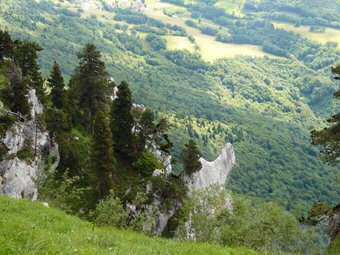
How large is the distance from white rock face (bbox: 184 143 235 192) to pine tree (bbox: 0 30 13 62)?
46.5 m

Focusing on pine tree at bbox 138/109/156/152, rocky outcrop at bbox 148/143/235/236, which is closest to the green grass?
rocky outcrop at bbox 148/143/235/236

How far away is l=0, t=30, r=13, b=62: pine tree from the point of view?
72188mm

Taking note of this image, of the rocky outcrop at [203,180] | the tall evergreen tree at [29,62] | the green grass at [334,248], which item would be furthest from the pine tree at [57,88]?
the green grass at [334,248]

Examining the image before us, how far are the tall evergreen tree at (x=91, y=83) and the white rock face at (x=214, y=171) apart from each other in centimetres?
2725

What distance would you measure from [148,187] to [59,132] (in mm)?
17590

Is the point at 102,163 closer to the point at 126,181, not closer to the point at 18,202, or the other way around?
the point at 126,181

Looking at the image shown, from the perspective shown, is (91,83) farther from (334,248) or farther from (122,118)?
(334,248)

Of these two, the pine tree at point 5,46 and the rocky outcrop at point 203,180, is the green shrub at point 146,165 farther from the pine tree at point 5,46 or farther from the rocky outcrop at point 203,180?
the pine tree at point 5,46

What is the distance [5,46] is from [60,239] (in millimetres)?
63721

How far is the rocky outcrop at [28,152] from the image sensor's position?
56.9 m

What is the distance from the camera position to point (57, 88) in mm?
82000

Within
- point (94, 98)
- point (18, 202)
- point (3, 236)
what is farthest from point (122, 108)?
point (3, 236)

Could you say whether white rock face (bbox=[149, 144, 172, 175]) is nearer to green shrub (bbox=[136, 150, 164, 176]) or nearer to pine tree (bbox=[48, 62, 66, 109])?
green shrub (bbox=[136, 150, 164, 176])

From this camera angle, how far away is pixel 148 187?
7506cm
